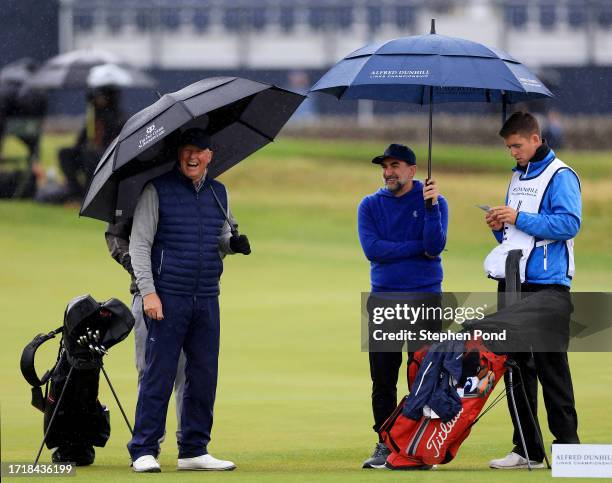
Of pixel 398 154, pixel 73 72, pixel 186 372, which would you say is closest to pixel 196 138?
pixel 398 154

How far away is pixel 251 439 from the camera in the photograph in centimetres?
873

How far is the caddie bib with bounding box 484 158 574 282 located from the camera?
290 inches

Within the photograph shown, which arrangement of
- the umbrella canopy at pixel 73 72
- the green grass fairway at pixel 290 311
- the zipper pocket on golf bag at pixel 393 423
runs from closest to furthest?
the zipper pocket on golf bag at pixel 393 423
the green grass fairway at pixel 290 311
the umbrella canopy at pixel 73 72

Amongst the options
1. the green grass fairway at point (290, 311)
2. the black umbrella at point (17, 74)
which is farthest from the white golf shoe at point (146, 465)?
the black umbrella at point (17, 74)

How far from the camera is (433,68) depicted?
7547mm

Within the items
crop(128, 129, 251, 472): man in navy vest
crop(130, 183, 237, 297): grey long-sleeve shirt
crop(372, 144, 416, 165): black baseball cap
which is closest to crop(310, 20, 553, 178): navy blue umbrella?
crop(372, 144, 416, 165): black baseball cap

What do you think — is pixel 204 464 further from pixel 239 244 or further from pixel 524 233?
pixel 524 233

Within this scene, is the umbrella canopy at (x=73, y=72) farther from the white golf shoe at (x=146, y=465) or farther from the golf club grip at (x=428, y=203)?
the white golf shoe at (x=146, y=465)

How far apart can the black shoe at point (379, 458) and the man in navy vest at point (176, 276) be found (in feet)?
2.24

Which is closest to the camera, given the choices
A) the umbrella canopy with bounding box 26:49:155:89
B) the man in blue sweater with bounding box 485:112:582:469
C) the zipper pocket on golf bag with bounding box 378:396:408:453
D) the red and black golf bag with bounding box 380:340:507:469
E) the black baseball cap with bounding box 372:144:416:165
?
the red and black golf bag with bounding box 380:340:507:469

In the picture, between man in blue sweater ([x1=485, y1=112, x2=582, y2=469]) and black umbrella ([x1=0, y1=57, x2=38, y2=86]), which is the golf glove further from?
black umbrella ([x1=0, y1=57, x2=38, y2=86])

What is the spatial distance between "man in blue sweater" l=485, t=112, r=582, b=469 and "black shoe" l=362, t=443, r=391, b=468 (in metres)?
0.53

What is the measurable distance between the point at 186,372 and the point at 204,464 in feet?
1.56

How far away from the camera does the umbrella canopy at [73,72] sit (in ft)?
88.2
